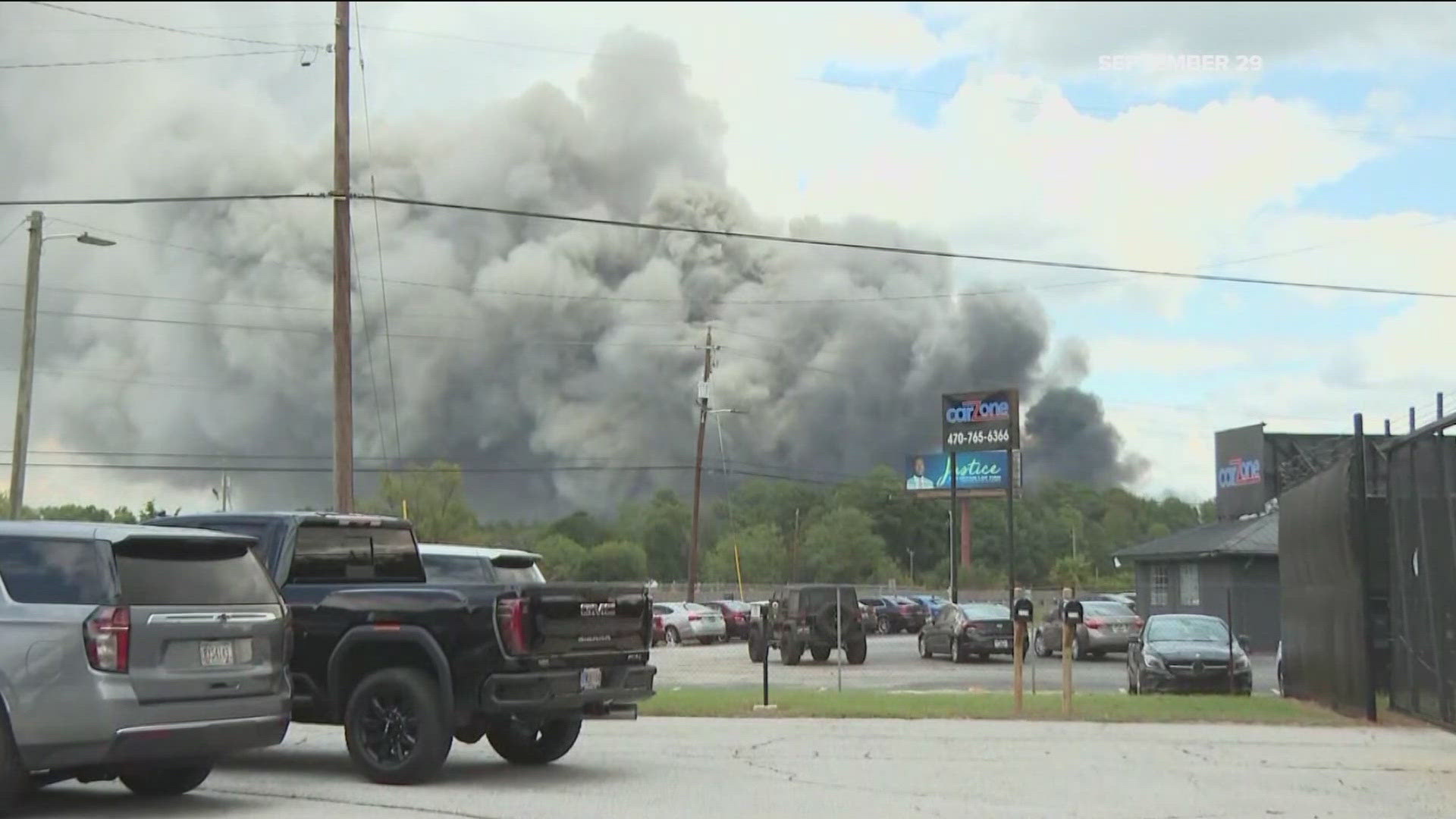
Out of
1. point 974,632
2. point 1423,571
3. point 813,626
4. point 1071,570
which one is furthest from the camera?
point 1071,570

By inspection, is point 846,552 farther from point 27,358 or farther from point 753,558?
point 27,358

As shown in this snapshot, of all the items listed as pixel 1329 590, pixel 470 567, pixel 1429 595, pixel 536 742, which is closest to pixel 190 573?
pixel 536 742

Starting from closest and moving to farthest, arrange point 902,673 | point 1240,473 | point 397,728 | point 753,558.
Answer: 1. point 397,728
2. point 902,673
3. point 1240,473
4. point 753,558

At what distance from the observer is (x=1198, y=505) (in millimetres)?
134500

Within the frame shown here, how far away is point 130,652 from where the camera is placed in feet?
26.9

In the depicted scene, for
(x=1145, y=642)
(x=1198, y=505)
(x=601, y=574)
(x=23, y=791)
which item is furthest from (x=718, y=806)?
(x=1198, y=505)

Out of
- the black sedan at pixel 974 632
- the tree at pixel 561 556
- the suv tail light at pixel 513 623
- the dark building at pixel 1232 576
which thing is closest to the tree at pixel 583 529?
the tree at pixel 561 556

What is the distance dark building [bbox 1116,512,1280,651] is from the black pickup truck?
102 feet

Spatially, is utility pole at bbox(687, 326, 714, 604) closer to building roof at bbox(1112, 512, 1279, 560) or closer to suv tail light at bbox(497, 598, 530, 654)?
building roof at bbox(1112, 512, 1279, 560)

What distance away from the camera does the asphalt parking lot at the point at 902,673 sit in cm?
2395

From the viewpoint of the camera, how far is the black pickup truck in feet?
32.4

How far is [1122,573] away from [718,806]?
118658 millimetres

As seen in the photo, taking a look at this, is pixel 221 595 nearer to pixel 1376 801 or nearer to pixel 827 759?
pixel 827 759

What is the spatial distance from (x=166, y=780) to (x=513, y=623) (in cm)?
240
